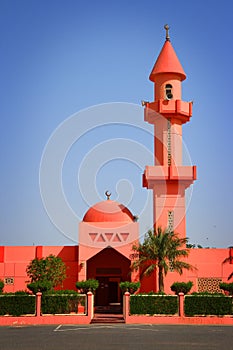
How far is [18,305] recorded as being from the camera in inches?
1123

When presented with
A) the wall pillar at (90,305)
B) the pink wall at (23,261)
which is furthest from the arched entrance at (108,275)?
the wall pillar at (90,305)

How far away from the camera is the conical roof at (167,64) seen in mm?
36781

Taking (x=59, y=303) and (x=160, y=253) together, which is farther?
(x=160, y=253)

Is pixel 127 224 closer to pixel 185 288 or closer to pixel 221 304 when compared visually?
pixel 185 288

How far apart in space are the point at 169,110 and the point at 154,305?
1400cm

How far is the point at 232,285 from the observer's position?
29672 mm

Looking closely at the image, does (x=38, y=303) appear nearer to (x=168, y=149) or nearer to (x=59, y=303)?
(x=59, y=303)

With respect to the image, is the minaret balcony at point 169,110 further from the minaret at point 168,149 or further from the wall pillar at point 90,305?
the wall pillar at point 90,305

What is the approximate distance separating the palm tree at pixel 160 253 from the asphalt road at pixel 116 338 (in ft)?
22.3

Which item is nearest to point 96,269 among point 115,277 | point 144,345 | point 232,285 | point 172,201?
point 115,277

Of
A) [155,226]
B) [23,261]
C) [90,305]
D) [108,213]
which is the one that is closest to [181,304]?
[90,305]

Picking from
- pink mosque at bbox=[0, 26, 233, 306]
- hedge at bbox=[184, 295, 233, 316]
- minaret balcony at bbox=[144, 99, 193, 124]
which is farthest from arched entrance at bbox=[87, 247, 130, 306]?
minaret balcony at bbox=[144, 99, 193, 124]

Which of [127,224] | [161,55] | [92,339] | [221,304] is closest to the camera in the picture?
[92,339]

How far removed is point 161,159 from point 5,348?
21.5 metres
